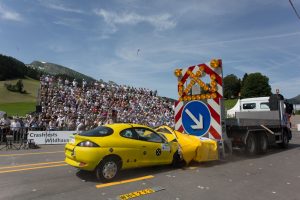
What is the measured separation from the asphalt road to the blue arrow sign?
1.35m

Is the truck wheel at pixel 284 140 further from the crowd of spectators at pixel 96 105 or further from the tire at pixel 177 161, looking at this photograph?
the crowd of spectators at pixel 96 105

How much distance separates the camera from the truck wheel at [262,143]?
1232 cm

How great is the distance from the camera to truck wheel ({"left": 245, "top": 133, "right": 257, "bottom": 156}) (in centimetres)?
1172

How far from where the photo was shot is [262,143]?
12.4m

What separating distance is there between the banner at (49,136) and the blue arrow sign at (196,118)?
9081 mm

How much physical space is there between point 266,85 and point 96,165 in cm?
10238

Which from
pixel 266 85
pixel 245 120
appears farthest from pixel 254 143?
pixel 266 85

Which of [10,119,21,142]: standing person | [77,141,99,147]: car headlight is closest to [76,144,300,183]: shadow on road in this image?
[77,141,99,147]: car headlight

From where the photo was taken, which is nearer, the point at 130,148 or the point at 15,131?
the point at 130,148

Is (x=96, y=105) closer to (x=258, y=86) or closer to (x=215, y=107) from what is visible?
(x=215, y=107)

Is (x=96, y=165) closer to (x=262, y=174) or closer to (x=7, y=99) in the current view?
(x=262, y=174)

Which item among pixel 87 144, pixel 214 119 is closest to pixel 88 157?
pixel 87 144

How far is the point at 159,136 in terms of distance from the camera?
9023 mm

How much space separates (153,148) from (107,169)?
1.61 metres
